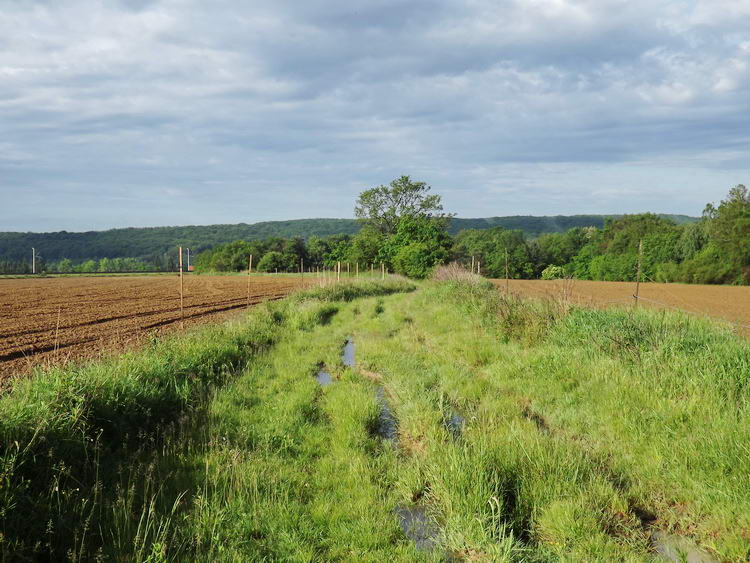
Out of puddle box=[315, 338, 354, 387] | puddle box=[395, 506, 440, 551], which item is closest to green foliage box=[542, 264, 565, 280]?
puddle box=[315, 338, 354, 387]

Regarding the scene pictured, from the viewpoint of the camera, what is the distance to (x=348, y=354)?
1248 cm

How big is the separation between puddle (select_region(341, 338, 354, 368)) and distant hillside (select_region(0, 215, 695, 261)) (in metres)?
133

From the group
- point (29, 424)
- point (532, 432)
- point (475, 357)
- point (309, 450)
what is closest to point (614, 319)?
point (475, 357)

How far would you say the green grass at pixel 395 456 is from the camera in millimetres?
3975

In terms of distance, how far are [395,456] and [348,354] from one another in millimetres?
6701

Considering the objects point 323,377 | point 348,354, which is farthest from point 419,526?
point 348,354

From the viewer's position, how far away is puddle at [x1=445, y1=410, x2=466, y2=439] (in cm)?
630

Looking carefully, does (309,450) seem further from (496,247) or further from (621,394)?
(496,247)

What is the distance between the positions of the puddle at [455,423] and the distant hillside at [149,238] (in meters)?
139

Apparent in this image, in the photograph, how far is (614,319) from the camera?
9.59 metres

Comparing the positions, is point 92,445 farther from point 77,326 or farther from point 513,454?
point 77,326

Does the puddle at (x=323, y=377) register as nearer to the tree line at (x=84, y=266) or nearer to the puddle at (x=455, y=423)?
the puddle at (x=455, y=423)

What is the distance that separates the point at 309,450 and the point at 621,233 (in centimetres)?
8610

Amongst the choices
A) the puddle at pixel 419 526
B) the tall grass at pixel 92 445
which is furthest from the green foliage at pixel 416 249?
the puddle at pixel 419 526
